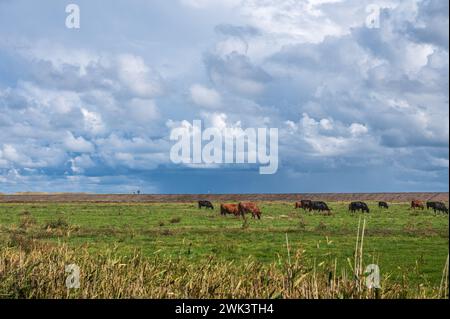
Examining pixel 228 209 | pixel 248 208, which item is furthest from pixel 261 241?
pixel 228 209

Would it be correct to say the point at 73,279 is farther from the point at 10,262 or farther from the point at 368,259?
the point at 368,259

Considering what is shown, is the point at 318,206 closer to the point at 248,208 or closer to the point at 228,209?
the point at 228,209

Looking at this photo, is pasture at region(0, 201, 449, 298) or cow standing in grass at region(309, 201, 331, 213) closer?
pasture at region(0, 201, 449, 298)

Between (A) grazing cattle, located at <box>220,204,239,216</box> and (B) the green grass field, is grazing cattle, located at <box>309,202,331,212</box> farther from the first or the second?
(B) the green grass field

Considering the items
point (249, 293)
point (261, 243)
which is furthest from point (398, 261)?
point (249, 293)

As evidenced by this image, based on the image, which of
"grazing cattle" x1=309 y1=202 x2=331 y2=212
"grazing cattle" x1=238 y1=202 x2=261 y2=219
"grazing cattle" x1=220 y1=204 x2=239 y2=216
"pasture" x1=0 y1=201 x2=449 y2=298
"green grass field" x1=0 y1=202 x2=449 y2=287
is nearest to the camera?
"pasture" x1=0 y1=201 x2=449 y2=298

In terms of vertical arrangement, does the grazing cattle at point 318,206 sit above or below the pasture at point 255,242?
above

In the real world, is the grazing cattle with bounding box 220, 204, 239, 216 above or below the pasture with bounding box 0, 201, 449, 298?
above

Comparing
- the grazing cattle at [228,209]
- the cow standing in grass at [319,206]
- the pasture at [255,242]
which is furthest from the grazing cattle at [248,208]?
the cow standing in grass at [319,206]

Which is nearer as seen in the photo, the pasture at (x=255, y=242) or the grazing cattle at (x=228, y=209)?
the pasture at (x=255, y=242)

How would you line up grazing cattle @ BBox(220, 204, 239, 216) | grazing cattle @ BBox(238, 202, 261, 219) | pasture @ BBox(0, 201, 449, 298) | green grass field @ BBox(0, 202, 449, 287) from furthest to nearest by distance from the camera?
grazing cattle @ BBox(220, 204, 239, 216)
grazing cattle @ BBox(238, 202, 261, 219)
green grass field @ BBox(0, 202, 449, 287)
pasture @ BBox(0, 201, 449, 298)

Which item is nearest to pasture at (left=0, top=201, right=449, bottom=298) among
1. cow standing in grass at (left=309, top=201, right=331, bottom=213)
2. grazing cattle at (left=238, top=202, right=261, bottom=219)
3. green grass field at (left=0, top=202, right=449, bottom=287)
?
green grass field at (left=0, top=202, right=449, bottom=287)

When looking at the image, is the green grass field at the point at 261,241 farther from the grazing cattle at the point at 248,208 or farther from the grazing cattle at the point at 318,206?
the grazing cattle at the point at 318,206
